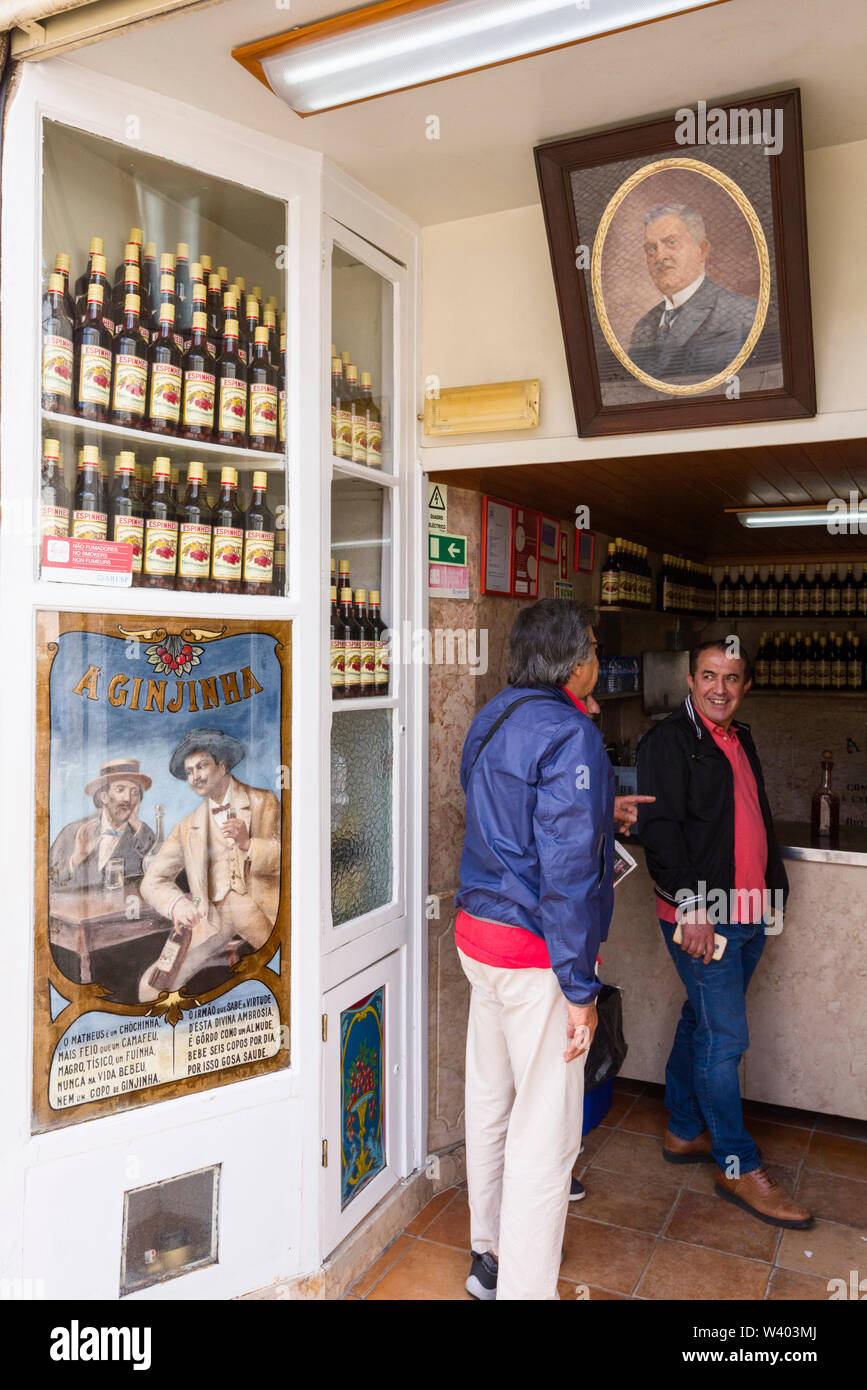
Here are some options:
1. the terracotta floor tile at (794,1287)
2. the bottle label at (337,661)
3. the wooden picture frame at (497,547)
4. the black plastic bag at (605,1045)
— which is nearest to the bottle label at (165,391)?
the bottle label at (337,661)

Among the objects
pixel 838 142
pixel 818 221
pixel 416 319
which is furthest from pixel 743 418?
pixel 416 319

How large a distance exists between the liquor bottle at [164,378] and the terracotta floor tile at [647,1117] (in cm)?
297

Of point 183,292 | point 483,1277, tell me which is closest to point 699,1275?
point 483,1277

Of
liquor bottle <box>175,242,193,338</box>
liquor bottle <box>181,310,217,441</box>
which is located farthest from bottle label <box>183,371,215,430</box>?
liquor bottle <box>175,242,193,338</box>

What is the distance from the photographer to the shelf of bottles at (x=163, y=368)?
2152 mm

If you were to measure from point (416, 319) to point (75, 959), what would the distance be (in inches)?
83.6

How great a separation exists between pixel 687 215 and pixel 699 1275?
9.40 feet

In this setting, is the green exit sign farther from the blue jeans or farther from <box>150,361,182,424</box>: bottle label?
the blue jeans

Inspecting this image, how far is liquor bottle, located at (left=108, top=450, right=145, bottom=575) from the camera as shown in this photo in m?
2.22

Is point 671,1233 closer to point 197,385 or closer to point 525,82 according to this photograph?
point 197,385

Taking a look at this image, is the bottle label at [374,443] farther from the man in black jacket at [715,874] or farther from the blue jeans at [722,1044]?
the blue jeans at [722,1044]

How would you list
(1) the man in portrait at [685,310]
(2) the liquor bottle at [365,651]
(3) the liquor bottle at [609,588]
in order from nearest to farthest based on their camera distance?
1. (1) the man in portrait at [685,310]
2. (2) the liquor bottle at [365,651]
3. (3) the liquor bottle at [609,588]

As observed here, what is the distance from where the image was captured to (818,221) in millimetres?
2506

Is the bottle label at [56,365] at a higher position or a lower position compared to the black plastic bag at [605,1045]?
higher
